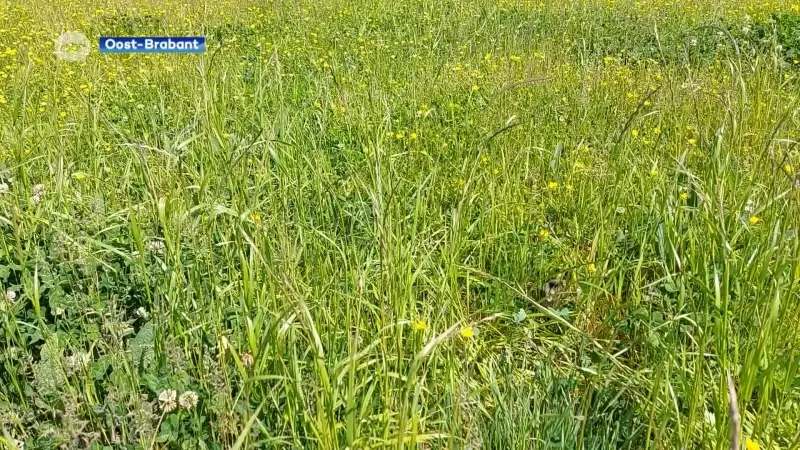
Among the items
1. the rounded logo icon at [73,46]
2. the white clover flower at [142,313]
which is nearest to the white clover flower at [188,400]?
the white clover flower at [142,313]

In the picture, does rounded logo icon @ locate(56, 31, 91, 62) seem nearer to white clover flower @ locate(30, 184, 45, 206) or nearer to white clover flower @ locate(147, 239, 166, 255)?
white clover flower @ locate(30, 184, 45, 206)

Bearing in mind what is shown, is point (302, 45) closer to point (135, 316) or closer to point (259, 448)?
point (135, 316)

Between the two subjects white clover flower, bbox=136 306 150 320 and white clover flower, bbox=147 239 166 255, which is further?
white clover flower, bbox=147 239 166 255

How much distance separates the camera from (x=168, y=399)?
1.29 meters

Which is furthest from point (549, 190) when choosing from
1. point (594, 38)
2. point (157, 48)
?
point (157, 48)

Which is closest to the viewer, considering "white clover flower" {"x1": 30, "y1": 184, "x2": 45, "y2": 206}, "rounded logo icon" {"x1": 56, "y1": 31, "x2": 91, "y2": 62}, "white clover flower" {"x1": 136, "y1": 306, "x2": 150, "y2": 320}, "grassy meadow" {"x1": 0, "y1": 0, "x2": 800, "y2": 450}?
"grassy meadow" {"x1": 0, "y1": 0, "x2": 800, "y2": 450}

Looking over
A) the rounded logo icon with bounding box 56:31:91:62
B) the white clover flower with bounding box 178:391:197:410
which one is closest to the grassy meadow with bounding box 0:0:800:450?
the white clover flower with bounding box 178:391:197:410

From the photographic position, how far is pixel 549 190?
2498mm

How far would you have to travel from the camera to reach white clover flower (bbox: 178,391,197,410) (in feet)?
4.25

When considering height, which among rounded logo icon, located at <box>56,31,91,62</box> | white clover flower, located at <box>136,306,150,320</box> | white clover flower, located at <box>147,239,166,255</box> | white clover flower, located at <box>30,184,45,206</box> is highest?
rounded logo icon, located at <box>56,31,91,62</box>

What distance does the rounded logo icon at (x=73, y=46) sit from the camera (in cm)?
446

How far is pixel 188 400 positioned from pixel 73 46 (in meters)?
4.47

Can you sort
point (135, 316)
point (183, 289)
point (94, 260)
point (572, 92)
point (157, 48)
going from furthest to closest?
1. point (157, 48)
2. point (572, 92)
3. point (135, 316)
4. point (183, 289)
5. point (94, 260)

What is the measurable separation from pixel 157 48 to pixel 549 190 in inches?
131
